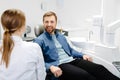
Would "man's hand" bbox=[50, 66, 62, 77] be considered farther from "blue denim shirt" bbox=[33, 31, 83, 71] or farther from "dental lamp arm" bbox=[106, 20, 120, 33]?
"dental lamp arm" bbox=[106, 20, 120, 33]

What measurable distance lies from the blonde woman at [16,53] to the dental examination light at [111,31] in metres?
1.17

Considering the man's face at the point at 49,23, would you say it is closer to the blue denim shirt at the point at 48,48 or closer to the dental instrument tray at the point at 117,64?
the blue denim shirt at the point at 48,48

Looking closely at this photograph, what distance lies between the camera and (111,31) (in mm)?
2289

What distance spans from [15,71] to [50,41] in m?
0.92

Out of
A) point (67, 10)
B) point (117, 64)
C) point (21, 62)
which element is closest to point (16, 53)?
point (21, 62)

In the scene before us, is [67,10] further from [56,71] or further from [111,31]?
[56,71]

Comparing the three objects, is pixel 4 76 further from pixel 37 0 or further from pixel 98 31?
pixel 37 0

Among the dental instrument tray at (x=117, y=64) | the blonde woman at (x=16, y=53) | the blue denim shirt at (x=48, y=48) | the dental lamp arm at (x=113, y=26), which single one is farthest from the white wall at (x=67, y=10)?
the blonde woman at (x=16, y=53)

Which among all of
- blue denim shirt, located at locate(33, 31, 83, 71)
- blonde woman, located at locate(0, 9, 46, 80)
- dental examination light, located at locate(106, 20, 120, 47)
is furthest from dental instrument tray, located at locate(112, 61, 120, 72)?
blonde woman, located at locate(0, 9, 46, 80)

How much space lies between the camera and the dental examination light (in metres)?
2.27

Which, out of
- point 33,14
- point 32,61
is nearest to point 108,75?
point 32,61

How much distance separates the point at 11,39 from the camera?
1.34 m

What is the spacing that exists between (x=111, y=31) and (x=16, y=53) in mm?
1341

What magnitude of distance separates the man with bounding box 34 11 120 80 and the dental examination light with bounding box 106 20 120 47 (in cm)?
32
